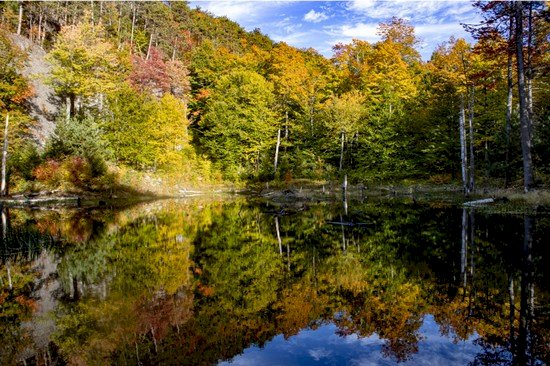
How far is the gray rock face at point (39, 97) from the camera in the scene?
138ft

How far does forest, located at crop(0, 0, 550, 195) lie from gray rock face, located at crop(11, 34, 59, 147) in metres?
0.16

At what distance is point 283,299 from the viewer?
782 centimetres

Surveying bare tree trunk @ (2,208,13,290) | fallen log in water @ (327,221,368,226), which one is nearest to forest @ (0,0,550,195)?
bare tree trunk @ (2,208,13,290)

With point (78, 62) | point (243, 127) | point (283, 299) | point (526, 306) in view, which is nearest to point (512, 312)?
point (526, 306)

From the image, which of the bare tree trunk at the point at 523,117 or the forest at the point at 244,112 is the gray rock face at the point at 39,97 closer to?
the forest at the point at 244,112

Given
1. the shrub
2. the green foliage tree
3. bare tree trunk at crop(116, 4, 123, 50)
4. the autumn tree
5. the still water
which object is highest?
bare tree trunk at crop(116, 4, 123, 50)

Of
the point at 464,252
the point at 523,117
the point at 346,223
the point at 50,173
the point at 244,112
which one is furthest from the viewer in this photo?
the point at 244,112

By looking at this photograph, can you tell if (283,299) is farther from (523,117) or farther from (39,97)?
(39,97)

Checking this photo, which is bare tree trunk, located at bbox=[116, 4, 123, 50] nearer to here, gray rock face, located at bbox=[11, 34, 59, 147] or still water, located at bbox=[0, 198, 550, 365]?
gray rock face, located at bbox=[11, 34, 59, 147]

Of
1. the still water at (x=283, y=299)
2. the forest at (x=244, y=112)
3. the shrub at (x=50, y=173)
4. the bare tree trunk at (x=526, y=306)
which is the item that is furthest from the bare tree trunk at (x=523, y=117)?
the shrub at (x=50, y=173)

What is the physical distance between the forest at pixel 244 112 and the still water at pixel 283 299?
19.7 meters

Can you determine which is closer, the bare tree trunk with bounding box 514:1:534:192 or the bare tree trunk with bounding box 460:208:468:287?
the bare tree trunk with bounding box 460:208:468:287

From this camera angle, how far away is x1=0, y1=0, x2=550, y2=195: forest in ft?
114

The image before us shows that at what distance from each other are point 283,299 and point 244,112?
142 ft
